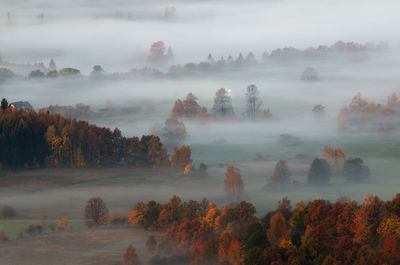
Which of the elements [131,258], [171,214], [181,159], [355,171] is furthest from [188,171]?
[131,258]

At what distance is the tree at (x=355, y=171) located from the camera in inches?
4299

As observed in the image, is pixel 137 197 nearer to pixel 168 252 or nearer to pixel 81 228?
pixel 81 228

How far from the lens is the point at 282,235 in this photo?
66125 millimetres

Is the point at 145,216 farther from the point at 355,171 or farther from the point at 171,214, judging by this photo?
the point at 355,171

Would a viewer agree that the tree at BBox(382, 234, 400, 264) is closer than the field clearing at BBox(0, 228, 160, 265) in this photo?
Yes

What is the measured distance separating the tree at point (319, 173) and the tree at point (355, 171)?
11.7ft

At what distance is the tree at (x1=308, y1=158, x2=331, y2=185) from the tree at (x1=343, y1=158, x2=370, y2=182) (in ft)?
11.7

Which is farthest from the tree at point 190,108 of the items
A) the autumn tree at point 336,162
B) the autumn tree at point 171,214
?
the autumn tree at point 171,214

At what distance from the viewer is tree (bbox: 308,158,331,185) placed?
10644 centimetres

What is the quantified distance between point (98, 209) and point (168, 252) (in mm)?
19074

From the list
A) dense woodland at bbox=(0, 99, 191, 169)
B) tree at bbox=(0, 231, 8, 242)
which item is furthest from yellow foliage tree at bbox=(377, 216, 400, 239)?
dense woodland at bbox=(0, 99, 191, 169)

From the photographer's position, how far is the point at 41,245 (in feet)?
245

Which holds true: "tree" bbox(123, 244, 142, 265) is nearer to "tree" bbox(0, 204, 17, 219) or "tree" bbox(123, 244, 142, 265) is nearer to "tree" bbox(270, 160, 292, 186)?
"tree" bbox(0, 204, 17, 219)

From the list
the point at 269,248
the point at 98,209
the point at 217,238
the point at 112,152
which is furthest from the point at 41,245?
the point at 112,152
